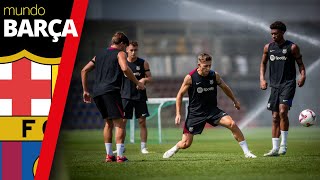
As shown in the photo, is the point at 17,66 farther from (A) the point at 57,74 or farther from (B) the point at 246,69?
(B) the point at 246,69

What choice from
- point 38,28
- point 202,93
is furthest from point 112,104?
point 38,28

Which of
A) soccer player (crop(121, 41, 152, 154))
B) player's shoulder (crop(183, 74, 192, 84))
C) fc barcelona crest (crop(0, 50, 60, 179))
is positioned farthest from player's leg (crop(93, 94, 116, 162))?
fc barcelona crest (crop(0, 50, 60, 179))

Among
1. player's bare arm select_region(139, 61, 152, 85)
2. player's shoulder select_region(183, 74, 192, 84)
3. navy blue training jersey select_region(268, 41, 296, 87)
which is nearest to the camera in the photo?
player's shoulder select_region(183, 74, 192, 84)

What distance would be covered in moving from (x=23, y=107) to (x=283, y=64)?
3378 millimetres

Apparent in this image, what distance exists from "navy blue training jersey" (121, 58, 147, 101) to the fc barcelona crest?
3321 mm

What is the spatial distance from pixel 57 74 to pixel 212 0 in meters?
2.60

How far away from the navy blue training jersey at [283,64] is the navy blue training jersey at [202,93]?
80cm

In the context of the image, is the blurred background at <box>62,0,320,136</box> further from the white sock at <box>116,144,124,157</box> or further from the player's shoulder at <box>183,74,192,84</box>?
the white sock at <box>116,144,124,157</box>

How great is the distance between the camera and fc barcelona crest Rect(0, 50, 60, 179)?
4.58 meters

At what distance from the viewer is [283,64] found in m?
7.32

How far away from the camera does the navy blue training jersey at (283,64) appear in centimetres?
730

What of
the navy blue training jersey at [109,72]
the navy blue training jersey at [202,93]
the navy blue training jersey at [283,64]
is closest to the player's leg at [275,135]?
the navy blue training jersey at [283,64]

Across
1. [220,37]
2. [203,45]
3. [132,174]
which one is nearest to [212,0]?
[132,174]

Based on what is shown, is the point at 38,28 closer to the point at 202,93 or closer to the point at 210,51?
the point at 202,93
